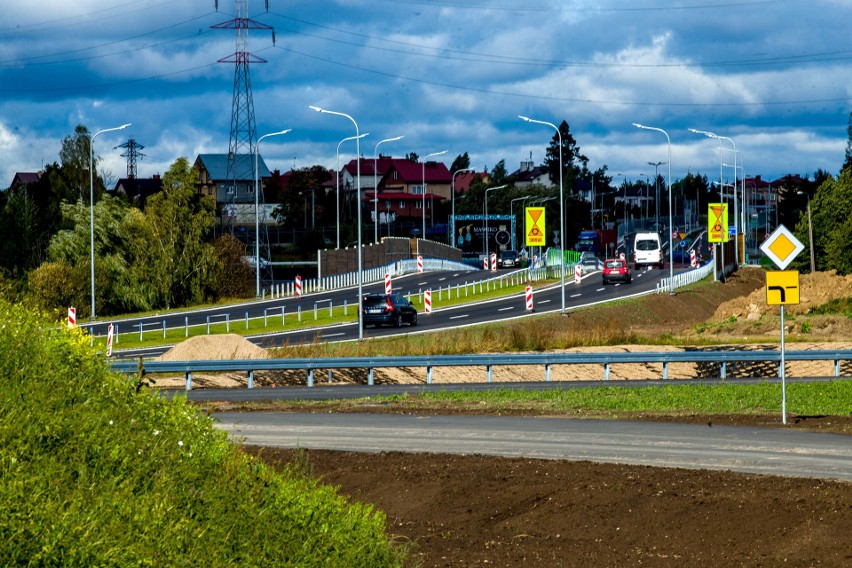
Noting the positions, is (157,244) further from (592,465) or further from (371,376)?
(592,465)

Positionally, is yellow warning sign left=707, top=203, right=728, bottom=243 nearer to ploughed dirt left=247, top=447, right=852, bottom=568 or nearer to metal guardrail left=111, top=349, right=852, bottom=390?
metal guardrail left=111, top=349, right=852, bottom=390

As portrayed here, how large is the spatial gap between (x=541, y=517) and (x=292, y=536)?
20.5 ft

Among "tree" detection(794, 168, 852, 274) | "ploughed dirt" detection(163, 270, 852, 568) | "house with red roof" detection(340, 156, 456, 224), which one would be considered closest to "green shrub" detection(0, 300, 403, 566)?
"ploughed dirt" detection(163, 270, 852, 568)

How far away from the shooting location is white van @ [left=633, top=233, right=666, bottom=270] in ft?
310

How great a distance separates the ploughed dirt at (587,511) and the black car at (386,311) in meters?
36.0

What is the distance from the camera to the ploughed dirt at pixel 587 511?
1148cm

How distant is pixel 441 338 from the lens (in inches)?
1736

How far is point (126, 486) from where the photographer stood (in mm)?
7148

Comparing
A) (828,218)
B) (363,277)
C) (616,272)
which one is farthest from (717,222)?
(828,218)

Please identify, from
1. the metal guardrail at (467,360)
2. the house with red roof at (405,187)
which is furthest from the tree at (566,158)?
the metal guardrail at (467,360)

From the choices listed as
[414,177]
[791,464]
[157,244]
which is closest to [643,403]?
[791,464]

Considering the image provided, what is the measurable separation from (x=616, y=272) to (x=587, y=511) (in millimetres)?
64889

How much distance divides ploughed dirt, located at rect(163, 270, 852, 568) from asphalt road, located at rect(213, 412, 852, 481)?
1.26 metres

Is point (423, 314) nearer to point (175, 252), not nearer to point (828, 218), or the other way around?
point (175, 252)
